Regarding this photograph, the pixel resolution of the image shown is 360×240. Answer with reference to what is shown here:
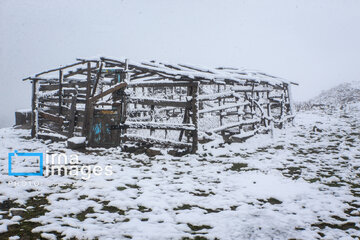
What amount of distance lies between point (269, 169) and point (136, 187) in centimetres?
319

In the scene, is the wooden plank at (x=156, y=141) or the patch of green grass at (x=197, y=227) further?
the wooden plank at (x=156, y=141)

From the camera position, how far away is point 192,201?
3.60 meters

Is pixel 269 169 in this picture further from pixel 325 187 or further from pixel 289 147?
pixel 289 147

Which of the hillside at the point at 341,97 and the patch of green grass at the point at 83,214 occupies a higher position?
the hillside at the point at 341,97

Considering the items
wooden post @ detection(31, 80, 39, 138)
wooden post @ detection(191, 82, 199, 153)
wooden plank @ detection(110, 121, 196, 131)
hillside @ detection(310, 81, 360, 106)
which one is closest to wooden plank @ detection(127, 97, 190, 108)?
wooden post @ detection(191, 82, 199, 153)

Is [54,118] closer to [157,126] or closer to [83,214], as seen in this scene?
[157,126]

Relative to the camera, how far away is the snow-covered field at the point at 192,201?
267 cm

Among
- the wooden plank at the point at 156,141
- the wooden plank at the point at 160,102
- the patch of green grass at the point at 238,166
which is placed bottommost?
the patch of green grass at the point at 238,166

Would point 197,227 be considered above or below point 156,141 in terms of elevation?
below

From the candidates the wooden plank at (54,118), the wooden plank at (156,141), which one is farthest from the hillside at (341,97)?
the wooden plank at (54,118)

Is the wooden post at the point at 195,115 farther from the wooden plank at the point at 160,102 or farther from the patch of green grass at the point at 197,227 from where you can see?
the patch of green grass at the point at 197,227

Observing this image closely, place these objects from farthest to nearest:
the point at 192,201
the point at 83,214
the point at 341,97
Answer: the point at 341,97 < the point at 192,201 < the point at 83,214

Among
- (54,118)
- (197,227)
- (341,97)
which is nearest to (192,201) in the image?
(197,227)

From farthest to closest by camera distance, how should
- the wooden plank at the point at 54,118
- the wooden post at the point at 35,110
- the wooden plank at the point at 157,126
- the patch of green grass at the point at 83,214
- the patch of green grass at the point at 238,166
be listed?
1. the wooden post at the point at 35,110
2. the wooden plank at the point at 54,118
3. the wooden plank at the point at 157,126
4. the patch of green grass at the point at 238,166
5. the patch of green grass at the point at 83,214
